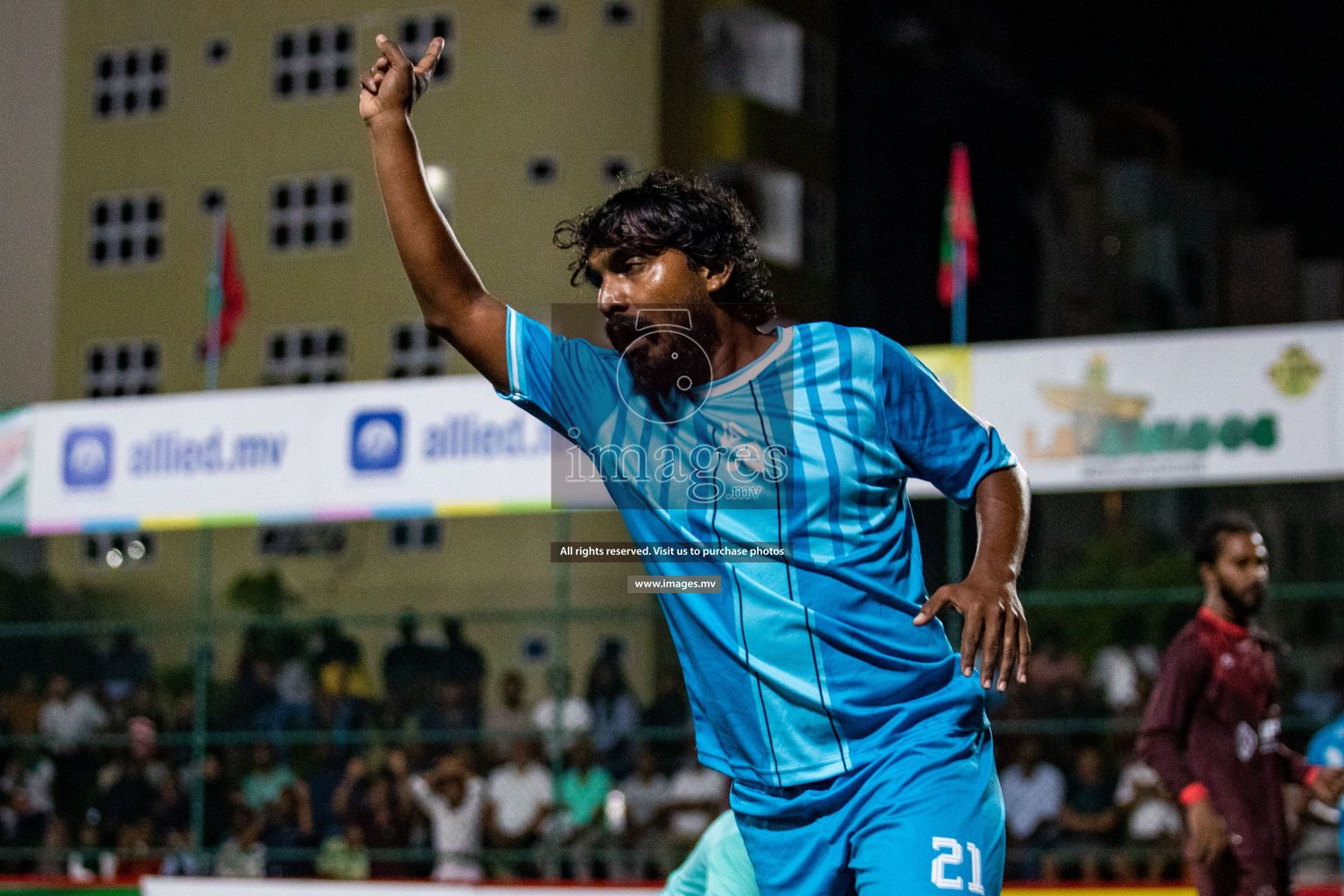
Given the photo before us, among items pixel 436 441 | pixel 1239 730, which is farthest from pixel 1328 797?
pixel 436 441

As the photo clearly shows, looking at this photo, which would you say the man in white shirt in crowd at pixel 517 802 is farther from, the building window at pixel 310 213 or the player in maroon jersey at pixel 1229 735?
the building window at pixel 310 213

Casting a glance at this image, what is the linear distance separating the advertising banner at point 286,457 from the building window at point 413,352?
21.9m

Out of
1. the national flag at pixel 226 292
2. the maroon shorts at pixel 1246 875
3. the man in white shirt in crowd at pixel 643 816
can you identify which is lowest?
the man in white shirt in crowd at pixel 643 816

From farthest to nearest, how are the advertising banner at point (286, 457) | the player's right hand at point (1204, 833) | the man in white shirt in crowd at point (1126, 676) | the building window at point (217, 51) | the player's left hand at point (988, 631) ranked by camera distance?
the building window at point (217, 51)
the man in white shirt in crowd at point (1126, 676)
the advertising banner at point (286, 457)
the player's right hand at point (1204, 833)
the player's left hand at point (988, 631)

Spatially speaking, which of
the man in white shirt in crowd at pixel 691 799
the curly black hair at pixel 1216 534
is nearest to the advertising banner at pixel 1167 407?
the curly black hair at pixel 1216 534

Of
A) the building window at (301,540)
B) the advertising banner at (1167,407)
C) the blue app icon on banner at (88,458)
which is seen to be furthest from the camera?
the building window at (301,540)

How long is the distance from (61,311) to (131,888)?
29204 mm

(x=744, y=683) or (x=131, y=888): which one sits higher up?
(x=744, y=683)

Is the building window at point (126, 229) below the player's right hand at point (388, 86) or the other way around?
the other way around

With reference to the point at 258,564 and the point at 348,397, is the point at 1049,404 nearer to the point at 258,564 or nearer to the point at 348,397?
the point at 348,397

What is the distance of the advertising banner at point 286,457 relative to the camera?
34.1 feet

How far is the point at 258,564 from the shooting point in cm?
3209

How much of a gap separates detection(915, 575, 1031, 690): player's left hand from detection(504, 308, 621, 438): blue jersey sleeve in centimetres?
76

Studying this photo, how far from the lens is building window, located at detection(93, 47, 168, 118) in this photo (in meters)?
36.4
